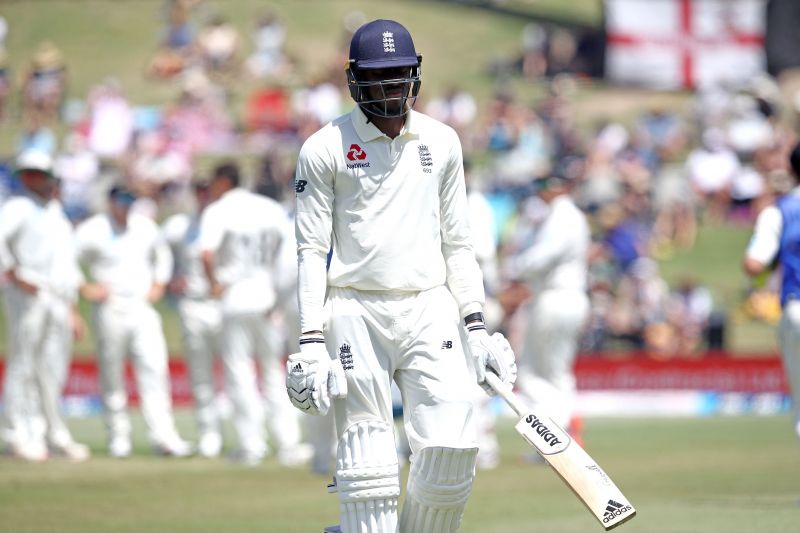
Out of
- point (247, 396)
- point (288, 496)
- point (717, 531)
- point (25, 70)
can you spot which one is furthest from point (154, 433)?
point (25, 70)

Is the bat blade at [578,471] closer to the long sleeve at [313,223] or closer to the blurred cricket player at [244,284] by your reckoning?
the long sleeve at [313,223]

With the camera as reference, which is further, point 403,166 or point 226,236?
point 226,236

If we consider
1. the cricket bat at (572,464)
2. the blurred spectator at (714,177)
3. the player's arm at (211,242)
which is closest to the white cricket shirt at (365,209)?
the cricket bat at (572,464)

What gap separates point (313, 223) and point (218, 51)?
21.5 metres

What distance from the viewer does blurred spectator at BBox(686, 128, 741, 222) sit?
73.8 feet

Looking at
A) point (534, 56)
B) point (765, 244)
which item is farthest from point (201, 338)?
point (534, 56)

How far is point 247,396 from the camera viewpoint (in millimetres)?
11594

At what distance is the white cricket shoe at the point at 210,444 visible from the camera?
12.2m

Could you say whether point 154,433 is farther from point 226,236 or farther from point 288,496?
point 288,496

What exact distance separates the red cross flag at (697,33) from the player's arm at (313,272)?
2210 cm

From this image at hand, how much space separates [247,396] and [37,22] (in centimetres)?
2067

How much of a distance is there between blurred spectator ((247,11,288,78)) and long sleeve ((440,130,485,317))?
21520mm

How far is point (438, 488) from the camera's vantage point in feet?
18.7

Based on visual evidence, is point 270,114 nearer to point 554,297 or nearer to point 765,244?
point 554,297
